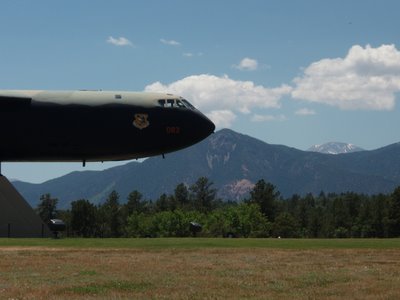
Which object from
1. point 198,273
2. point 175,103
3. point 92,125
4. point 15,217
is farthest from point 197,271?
point 15,217

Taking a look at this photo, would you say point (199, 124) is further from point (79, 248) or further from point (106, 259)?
point (106, 259)

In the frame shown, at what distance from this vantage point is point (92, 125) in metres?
38.1

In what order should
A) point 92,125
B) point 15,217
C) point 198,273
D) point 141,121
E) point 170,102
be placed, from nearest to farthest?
point 198,273, point 92,125, point 141,121, point 170,102, point 15,217

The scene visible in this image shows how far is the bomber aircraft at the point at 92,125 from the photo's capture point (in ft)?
124

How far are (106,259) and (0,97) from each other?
14.4 meters

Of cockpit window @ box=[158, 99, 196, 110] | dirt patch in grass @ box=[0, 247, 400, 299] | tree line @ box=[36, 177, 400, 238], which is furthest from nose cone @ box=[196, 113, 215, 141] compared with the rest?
tree line @ box=[36, 177, 400, 238]

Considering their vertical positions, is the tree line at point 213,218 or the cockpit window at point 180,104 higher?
the cockpit window at point 180,104

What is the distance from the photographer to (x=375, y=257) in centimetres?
2992

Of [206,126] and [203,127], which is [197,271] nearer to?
[203,127]

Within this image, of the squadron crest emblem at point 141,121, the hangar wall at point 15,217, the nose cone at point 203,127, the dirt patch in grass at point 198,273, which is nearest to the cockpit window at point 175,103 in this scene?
the nose cone at point 203,127

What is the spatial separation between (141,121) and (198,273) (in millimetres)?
16980

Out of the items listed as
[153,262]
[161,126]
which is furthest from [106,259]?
[161,126]

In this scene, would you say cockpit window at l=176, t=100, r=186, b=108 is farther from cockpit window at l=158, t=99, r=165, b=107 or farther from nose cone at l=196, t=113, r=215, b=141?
nose cone at l=196, t=113, r=215, b=141

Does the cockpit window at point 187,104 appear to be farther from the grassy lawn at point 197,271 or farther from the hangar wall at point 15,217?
the hangar wall at point 15,217
